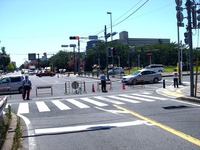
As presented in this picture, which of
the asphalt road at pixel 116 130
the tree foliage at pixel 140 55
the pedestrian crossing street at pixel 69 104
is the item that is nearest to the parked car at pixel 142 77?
the pedestrian crossing street at pixel 69 104

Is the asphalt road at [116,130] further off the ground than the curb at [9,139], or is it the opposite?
the curb at [9,139]

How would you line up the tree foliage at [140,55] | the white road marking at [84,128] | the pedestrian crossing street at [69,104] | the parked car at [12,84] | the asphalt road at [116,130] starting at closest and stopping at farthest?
the asphalt road at [116,130]
the white road marking at [84,128]
the pedestrian crossing street at [69,104]
the parked car at [12,84]
the tree foliage at [140,55]

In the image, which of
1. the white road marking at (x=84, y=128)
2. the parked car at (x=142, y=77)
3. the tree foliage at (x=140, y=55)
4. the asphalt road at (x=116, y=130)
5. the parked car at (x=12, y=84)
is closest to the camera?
the asphalt road at (x=116, y=130)

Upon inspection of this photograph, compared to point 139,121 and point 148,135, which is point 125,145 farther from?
point 139,121

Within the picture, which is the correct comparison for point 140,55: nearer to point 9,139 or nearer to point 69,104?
point 69,104

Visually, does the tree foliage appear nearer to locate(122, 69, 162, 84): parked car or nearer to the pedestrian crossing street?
locate(122, 69, 162, 84): parked car

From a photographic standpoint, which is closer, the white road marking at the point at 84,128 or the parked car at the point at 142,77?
the white road marking at the point at 84,128

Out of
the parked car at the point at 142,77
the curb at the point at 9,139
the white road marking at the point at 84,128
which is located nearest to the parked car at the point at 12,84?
the parked car at the point at 142,77

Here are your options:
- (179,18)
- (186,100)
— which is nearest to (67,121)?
(186,100)

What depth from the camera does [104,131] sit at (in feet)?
29.7

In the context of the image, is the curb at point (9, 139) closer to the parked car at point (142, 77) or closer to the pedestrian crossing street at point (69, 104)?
the pedestrian crossing street at point (69, 104)

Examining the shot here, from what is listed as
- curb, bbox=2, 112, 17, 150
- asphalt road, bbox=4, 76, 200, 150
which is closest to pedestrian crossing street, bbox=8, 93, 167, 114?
asphalt road, bbox=4, 76, 200, 150

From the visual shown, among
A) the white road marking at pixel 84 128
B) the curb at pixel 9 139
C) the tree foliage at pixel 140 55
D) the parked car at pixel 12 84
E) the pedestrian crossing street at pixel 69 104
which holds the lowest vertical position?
the pedestrian crossing street at pixel 69 104

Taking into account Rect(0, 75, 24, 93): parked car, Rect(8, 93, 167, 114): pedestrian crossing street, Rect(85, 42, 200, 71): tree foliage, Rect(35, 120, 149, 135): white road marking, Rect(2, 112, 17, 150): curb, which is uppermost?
Rect(85, 42, 200, 71): tree foliage
